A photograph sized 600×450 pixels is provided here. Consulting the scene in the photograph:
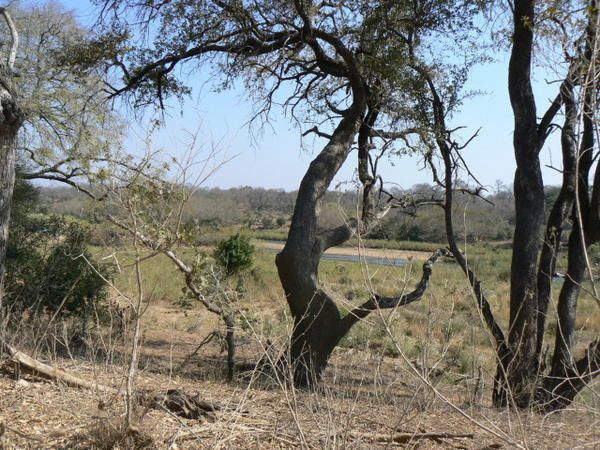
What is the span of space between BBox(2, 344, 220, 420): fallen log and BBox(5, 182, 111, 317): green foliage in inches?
177

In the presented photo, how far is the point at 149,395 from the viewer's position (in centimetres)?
457

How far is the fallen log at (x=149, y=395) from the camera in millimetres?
4730

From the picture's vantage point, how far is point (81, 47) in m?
9.78

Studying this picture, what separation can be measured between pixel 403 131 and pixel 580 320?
435 inches

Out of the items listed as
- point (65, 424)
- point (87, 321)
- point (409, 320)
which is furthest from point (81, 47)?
point (409, 320)

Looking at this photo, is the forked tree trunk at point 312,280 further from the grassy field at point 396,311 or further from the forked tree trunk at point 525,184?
the forked tree trunk at point 525,184

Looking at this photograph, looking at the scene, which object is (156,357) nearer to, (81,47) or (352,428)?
(81,47)

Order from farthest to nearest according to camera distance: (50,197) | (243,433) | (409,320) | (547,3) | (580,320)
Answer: (580,320) < (409,320) < (50,197) < (547,3) < (243,433)

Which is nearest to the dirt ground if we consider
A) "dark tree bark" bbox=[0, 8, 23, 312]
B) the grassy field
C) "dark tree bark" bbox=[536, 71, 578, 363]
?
the grassy field

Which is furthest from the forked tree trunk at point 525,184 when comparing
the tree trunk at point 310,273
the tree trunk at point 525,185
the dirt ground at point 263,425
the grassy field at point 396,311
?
the dirt ground at point 263,425

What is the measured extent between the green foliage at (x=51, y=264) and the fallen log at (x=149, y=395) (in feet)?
14.7

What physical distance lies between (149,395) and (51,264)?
6587 millimetres

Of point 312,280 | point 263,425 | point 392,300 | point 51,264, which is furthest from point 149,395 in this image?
point 51,264

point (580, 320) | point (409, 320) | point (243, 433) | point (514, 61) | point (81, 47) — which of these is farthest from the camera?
point (580, 320)
